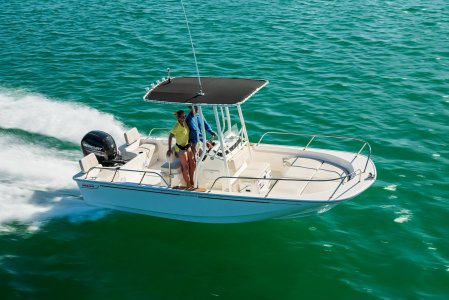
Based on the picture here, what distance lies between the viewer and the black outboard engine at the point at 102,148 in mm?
13836

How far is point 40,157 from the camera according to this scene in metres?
16.1

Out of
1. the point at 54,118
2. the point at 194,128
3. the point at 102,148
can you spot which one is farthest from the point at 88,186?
the point at 54,118

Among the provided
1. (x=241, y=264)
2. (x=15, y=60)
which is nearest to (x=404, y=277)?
(x=241, y=264)

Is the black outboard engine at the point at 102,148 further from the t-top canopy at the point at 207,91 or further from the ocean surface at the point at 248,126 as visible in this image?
the t-top canopy at the point at 207,91

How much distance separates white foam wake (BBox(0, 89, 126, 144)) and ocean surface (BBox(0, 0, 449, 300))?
0.23ft

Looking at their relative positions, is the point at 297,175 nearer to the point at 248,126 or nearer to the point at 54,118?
the point at 248,126

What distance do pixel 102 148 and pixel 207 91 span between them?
306 cm

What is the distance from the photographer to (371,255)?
12.2 m

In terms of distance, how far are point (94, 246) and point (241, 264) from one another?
3.24 meters

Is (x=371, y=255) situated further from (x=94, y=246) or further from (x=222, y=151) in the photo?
(x=94, y=246)

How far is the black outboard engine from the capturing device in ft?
45.4

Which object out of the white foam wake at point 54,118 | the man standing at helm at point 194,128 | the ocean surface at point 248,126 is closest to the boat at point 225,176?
the man standing at helm at point 194,128

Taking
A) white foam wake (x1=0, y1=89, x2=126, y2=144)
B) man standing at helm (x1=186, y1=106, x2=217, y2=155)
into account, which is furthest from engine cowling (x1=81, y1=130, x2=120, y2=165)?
white foam wake (x1=0, y1=89, x2=126, y2=144)

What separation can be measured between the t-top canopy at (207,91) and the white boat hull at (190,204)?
1.88 metres
